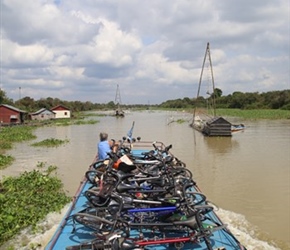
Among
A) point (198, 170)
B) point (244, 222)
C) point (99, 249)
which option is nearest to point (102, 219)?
point (99, 249)

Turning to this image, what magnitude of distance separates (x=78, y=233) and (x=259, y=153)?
1762 cm

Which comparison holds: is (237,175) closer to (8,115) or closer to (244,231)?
(244,231)

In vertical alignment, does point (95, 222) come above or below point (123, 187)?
below

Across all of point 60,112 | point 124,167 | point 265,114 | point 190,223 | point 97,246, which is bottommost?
point 265,114

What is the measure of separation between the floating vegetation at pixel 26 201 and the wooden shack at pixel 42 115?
49779 mm

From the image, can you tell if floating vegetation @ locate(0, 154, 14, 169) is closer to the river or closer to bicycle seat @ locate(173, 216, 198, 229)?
the river

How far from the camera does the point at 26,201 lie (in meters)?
9.70

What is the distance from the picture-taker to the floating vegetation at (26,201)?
8008 mm

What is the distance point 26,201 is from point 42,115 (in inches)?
2119

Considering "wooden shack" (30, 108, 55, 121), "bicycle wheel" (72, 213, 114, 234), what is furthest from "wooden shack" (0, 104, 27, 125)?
"bicycle wheel" (72, 213, 114, 234)

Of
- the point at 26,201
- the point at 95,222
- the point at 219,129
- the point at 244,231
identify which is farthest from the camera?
the point at 219,129

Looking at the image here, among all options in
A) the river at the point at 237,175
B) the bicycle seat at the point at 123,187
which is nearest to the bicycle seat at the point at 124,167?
the bicycle seat at the point at 123,187

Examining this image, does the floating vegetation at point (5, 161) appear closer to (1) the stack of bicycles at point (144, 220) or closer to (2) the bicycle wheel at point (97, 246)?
(1) the stack of bicycles at point (144, 220)

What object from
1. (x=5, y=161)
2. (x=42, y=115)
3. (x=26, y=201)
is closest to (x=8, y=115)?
(x=42, y=115)
